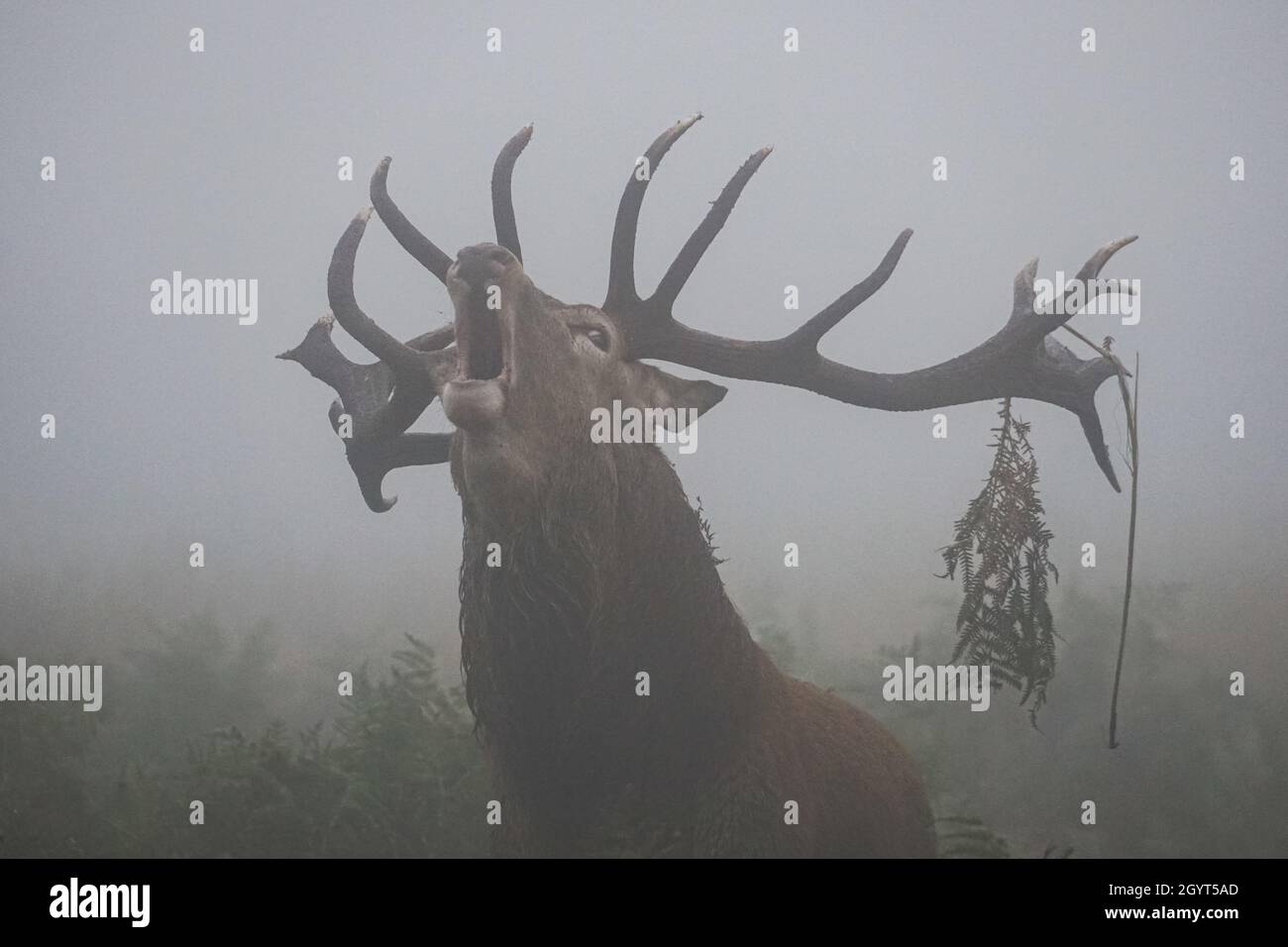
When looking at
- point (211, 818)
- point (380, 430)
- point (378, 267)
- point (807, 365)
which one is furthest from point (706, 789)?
point (378, 267)

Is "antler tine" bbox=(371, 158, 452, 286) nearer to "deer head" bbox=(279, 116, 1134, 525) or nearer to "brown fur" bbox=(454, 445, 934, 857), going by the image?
"deer head" bbox=(279, 116, 1134, 525)

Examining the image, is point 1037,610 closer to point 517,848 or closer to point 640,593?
point 640,593

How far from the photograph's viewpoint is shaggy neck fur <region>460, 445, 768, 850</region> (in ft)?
9.81

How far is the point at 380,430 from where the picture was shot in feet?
12.1

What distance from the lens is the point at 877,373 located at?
11.7 ft

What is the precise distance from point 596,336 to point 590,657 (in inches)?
36.6

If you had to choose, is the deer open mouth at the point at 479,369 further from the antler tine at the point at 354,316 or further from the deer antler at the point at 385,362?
the antler tine at the point at 354,316

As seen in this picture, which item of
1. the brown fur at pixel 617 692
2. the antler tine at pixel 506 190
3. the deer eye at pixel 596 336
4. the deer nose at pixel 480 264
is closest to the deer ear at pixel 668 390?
the deer eye at pixel 596 336

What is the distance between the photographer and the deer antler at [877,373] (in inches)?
135

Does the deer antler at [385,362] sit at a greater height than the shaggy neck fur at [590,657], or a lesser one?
greater

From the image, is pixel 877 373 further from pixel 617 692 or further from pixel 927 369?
pixel 617 692

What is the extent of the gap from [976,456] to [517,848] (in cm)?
439

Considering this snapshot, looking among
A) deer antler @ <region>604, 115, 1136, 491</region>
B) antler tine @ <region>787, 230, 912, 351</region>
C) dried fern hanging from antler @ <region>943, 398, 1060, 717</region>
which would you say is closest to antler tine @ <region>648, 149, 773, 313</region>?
deer antler @ <region>604, 115, 1136, 491</region>

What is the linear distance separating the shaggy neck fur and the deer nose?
54cm
